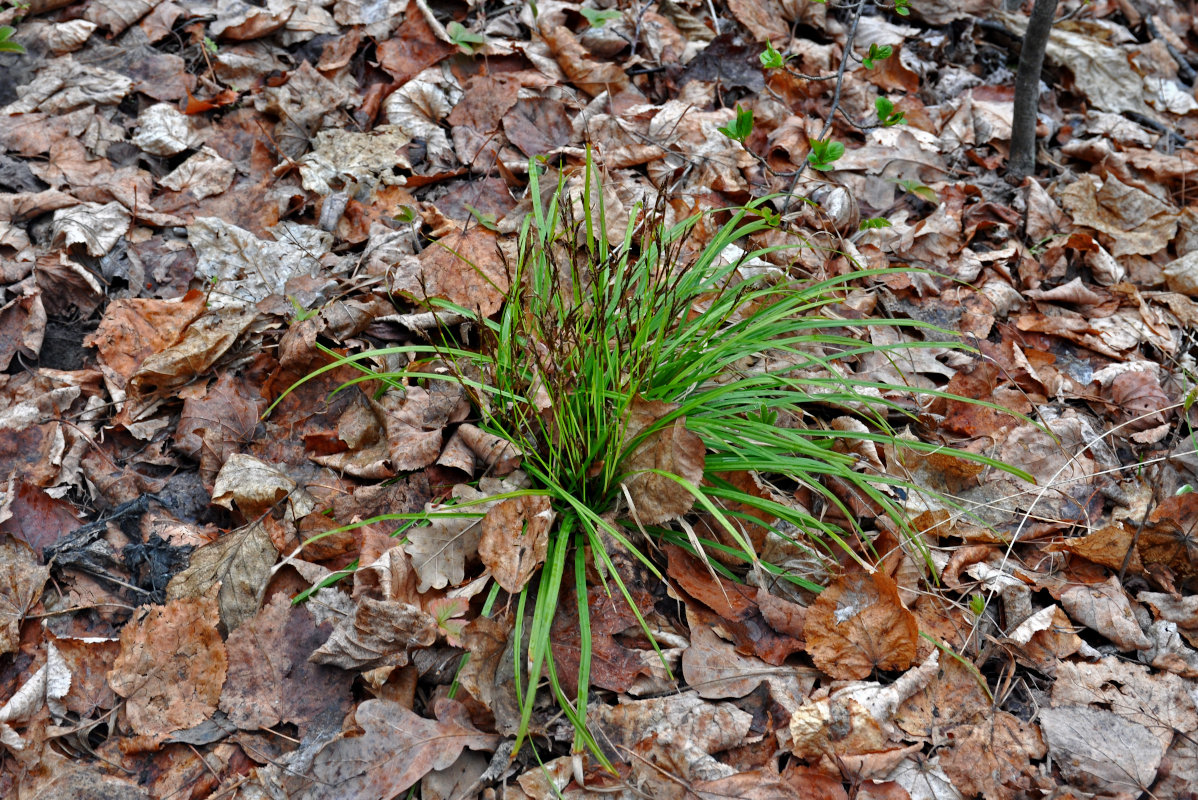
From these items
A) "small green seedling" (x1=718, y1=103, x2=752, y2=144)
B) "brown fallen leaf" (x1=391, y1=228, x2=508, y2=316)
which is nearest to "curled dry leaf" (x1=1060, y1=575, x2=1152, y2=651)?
"small green seedling" (x1=718, y1=103, x2=752, y2=144)

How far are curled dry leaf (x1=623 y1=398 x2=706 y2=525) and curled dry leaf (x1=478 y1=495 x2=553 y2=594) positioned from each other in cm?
22

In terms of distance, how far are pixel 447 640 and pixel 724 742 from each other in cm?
64

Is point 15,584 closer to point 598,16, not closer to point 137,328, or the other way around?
point 137,328

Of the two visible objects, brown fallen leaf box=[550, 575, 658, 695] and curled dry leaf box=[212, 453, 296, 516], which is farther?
curled dry leaf box=[212, 453, 296, 516]

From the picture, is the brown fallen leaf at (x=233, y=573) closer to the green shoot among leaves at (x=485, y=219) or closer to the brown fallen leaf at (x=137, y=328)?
the brown fallen leaf at (x=137, y=328)

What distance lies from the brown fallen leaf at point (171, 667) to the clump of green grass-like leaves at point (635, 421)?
0.51 meters

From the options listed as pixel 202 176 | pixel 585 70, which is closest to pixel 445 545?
pixel 202 176

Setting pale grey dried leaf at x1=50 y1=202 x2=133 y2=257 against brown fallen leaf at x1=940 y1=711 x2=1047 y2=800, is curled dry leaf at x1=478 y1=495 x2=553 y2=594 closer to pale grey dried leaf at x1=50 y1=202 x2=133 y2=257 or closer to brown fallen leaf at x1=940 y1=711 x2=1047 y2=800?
brown fallen leaf at x1=940 y1=711 x2=1047 y2=800

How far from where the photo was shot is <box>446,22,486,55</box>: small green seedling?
9.77ft

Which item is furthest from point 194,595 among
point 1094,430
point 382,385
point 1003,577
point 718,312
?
point 1094,430

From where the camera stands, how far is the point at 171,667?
5.44ft

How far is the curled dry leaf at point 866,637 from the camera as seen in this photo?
173cm

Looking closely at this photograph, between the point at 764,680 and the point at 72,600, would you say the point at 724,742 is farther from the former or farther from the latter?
the point at 72,600

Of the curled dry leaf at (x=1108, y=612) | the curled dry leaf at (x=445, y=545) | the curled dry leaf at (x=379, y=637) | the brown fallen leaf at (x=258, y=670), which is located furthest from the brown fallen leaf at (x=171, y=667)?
the curled dry leaf at (x=1108, y=612)
